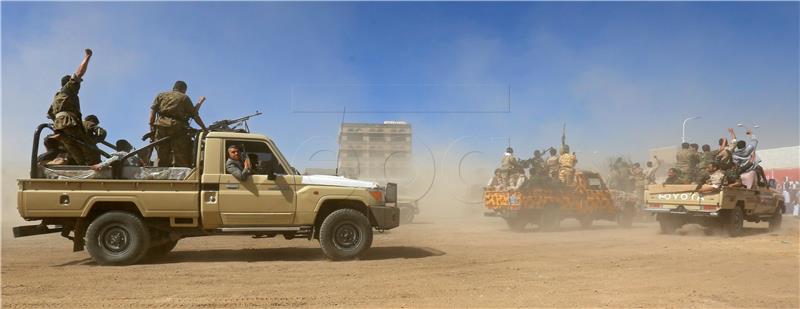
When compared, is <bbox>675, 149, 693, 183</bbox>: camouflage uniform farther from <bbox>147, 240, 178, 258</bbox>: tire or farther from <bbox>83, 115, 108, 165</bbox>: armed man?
<bbox>83, 115, 108, 165</bbox>: armed man

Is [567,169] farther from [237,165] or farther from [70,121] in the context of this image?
[70,121]

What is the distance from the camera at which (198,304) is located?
5.14 meters

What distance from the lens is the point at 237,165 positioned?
7762 millimetres

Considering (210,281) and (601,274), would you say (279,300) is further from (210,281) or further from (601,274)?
(601,274)

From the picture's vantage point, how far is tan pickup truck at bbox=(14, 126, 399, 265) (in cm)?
738

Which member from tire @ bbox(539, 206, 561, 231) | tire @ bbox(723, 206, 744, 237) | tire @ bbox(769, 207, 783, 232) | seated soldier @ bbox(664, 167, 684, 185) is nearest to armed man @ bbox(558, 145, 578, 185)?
tire @ bbox(539, 206, 561, 231)

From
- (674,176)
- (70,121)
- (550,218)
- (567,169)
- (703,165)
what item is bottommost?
(550,218)

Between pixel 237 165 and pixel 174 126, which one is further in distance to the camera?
pixel 174 126

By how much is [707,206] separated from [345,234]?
867 centimetres

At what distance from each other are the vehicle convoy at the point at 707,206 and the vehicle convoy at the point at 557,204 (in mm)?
2136

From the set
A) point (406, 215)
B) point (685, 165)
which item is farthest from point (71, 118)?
point (685, 165)

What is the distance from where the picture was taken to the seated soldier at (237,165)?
25.2ft

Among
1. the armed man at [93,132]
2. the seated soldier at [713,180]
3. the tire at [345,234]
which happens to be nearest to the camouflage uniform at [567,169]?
the seated soldier at [713,180]

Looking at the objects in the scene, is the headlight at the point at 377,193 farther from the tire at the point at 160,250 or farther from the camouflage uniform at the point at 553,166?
the camouflage uniform at the point at 553,166
